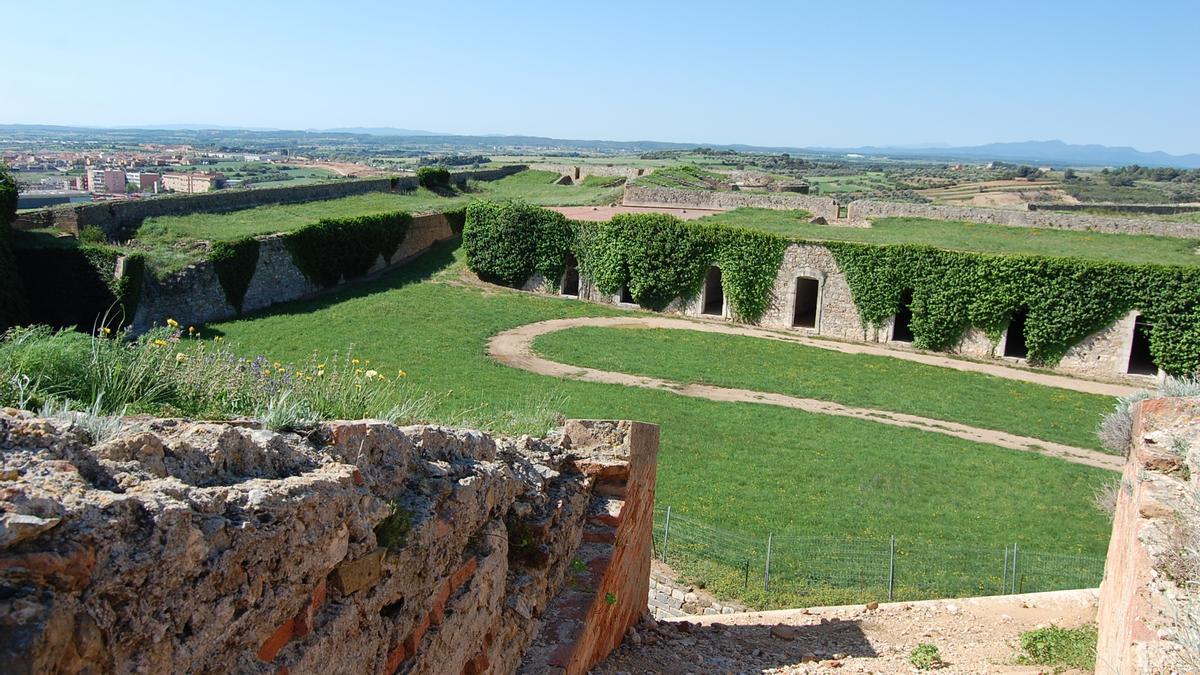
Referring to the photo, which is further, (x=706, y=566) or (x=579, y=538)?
(x=706, y=566)

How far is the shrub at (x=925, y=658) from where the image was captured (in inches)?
290

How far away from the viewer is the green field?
83.3 ft

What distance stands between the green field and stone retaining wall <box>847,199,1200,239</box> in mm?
12557

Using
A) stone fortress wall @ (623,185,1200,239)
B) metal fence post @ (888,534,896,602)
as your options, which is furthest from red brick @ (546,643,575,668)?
stone fortress wall @ (623,185,1200,239)

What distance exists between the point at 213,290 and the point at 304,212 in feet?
30.9

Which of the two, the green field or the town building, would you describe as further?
the town building

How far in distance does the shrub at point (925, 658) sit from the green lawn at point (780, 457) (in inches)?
156

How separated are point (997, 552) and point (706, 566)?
169 inches

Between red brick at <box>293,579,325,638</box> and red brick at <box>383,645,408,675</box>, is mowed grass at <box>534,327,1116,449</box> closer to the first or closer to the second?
red brick at <box>383,645,408,675</box>

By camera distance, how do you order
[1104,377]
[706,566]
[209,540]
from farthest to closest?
[1104,377] < [706,566] < [209,540]

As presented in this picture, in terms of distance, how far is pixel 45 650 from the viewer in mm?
2238

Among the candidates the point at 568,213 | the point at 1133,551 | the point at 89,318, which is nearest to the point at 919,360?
the point at 568,213

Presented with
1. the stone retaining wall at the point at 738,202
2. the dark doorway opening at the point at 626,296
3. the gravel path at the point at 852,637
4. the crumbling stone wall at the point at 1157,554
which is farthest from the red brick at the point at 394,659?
the stone retaining wall at the point at 738,202

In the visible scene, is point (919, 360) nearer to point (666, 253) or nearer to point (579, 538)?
point (666, 253)
